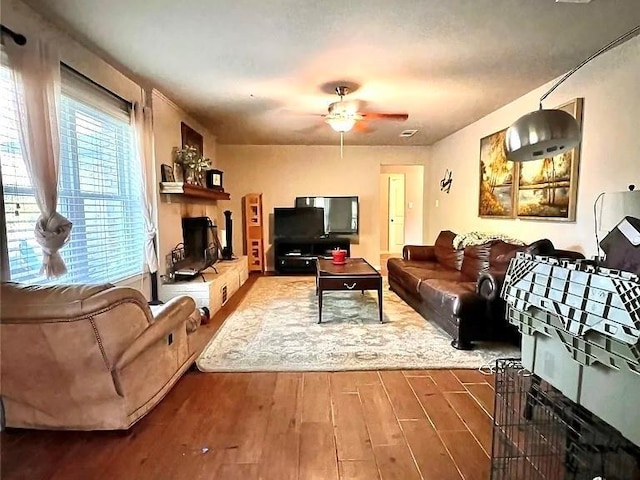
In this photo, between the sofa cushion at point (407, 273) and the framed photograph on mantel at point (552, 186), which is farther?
the sofa cushion at point (407, 273)

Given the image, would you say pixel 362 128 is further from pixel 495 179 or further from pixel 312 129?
pixel 495 179

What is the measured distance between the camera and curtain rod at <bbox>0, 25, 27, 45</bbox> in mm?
2163

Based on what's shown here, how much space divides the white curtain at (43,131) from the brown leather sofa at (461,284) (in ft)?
9.93

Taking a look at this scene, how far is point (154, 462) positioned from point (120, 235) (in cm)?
242

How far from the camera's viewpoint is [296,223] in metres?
7.23

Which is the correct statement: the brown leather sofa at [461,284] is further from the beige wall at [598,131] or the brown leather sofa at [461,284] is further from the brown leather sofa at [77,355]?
the brown leather sofa at [77,355]

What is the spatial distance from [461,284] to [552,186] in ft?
4.46

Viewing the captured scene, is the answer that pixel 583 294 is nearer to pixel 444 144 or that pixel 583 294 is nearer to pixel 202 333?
pixel 202 333

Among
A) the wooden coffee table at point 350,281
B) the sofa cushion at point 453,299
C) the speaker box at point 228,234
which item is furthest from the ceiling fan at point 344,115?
the speaker box at point 228,234

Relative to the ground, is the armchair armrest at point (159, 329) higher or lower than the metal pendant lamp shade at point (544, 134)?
lower

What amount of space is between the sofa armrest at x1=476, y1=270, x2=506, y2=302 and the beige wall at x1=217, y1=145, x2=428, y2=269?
4.51m

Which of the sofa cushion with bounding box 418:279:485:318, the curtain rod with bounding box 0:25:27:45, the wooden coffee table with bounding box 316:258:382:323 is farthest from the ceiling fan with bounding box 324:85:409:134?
the curtain rod with bounding box 0:25:27:45

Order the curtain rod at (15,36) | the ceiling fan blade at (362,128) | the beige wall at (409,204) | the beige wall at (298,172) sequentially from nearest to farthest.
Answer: the curtain rod at (15,36)
the ceiling fan blade at (362,128)
the beige wall at (298,172)
the beige wall at (409,204)

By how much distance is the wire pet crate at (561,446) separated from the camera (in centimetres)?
133
